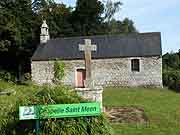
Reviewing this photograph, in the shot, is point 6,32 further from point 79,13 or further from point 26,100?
point 26,100

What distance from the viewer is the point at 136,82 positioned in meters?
32.6

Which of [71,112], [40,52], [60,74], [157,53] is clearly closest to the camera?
[71,112]

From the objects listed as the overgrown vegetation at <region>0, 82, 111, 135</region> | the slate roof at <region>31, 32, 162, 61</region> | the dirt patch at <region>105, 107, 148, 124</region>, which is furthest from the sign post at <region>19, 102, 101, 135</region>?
the slate roof at <region>31, 32, 162, 61</region>

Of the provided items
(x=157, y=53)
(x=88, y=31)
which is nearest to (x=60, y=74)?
(x=157, y=53)

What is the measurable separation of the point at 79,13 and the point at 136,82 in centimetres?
2051

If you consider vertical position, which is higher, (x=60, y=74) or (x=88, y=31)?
(x=88, y=31)

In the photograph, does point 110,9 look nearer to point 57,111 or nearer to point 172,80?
point 172,80

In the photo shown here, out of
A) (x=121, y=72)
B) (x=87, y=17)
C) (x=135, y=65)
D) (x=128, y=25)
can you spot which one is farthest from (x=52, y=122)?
(x=128, y=25)

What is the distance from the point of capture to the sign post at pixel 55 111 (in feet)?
23.6

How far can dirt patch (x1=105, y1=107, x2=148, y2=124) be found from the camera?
507 inches

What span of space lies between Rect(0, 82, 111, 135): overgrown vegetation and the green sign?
15cm

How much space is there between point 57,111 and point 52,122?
23 cm

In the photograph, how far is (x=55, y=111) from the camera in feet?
23.8

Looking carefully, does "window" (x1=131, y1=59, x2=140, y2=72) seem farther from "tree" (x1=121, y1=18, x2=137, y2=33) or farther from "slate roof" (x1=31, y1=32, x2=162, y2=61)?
"tree" (x1=121, y1=18, x2=137, y2=33)
